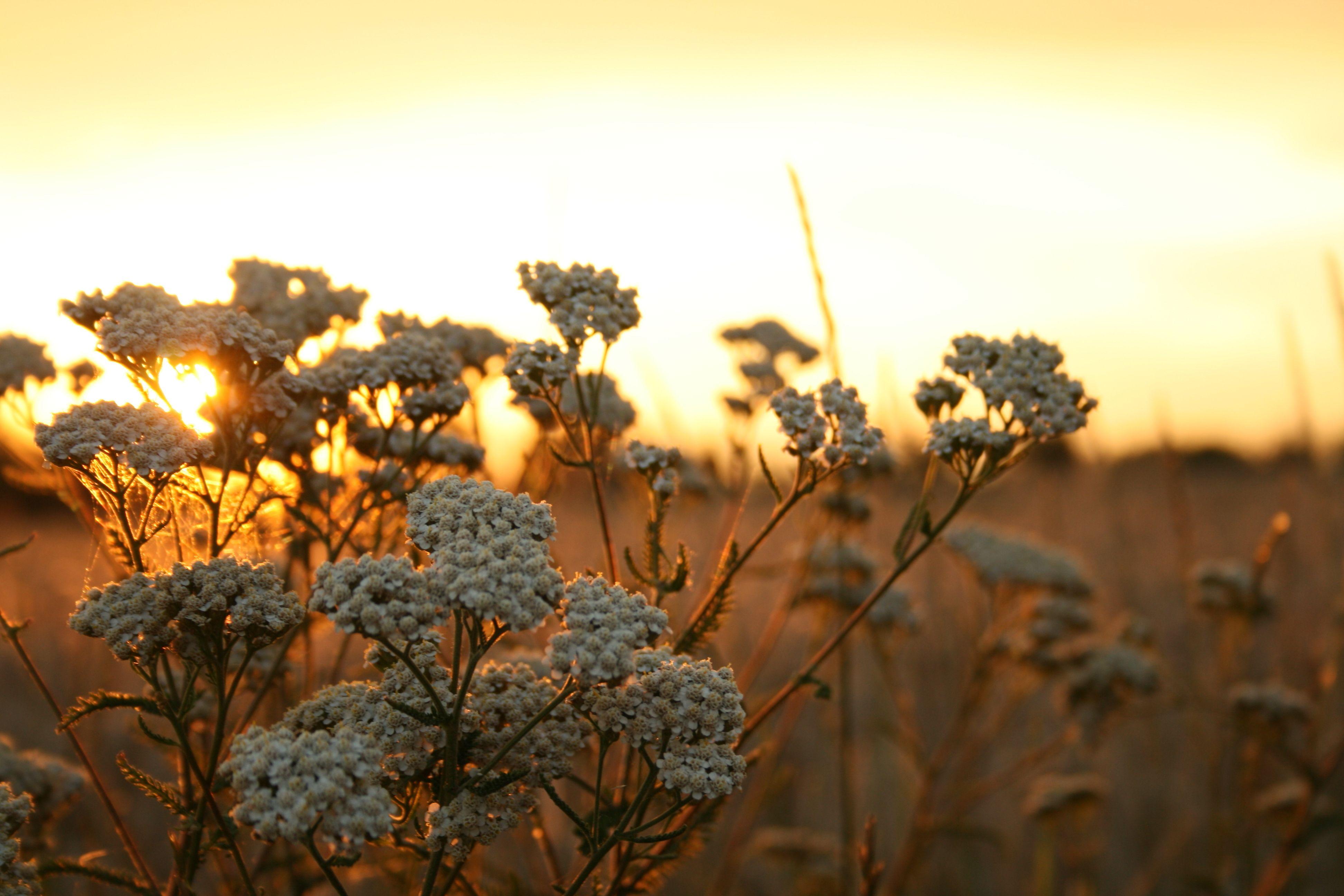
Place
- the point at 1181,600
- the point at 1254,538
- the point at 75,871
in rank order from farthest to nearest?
1. the point at 1254,538
2. the point at 1181,600
3. the point at 75,871

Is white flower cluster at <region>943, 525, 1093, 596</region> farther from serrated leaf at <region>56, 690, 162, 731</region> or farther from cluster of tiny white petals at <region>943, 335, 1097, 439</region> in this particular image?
serrated leaf at <region>56, 690, 162, 731</region>

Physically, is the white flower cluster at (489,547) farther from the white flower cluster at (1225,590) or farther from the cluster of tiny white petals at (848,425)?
the white flower cluster at (1225,590)

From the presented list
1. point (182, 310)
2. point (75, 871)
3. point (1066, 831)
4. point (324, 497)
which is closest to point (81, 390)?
point (324, 497)

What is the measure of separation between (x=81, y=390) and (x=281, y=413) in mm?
1495

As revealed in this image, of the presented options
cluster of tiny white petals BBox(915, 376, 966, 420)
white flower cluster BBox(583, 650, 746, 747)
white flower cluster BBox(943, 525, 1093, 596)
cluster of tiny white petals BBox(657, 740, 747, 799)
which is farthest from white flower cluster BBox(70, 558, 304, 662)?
white flower cluster BBox(943, 525, 1093, 596)

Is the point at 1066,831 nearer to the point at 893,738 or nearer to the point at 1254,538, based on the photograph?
the point at 893,738

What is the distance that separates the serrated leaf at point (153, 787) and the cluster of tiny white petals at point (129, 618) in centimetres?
26

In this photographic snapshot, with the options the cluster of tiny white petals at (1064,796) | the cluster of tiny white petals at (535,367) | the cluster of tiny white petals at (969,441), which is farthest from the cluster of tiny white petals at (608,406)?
the cluster of tiny white petals at (1064,796)

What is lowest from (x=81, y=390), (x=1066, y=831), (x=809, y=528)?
(x=1066, y=831)

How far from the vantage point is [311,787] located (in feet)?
6.75

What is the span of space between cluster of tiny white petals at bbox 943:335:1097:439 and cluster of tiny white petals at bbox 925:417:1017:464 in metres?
0.10

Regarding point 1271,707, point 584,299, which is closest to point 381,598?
point 584,299

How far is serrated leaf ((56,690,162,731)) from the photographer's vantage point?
2.35m

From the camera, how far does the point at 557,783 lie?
18.7ft
